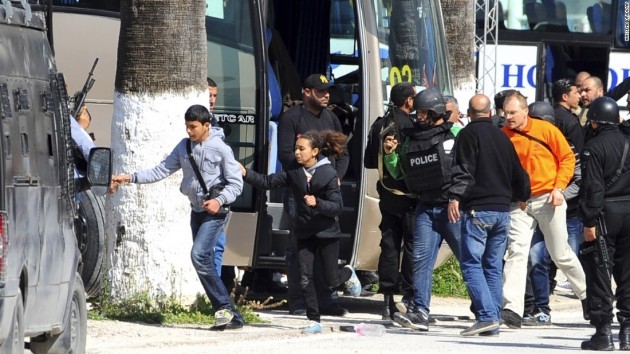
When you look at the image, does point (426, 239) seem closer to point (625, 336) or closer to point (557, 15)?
point (625, 336)

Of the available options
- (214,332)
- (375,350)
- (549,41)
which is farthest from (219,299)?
(549,41)

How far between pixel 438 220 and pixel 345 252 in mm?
1972

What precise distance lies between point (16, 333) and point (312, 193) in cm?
453

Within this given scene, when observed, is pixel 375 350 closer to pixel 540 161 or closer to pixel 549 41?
pixel 540 161

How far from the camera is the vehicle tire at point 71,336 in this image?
30.0 feet

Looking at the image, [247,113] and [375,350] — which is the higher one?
[247,113]

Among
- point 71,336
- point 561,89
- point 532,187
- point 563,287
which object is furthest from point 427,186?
point 563,287

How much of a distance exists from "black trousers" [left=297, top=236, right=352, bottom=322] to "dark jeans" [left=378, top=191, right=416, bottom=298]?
0.51 m

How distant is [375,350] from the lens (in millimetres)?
10969

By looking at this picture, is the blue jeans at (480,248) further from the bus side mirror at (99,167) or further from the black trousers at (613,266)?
the bus side mirror at (99,167)

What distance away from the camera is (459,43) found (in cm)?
1658

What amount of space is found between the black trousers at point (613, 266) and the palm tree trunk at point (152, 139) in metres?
3.15

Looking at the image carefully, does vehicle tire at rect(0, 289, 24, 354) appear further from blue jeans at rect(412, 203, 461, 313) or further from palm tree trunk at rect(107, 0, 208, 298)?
blue jeans at rect(412, 203, 461, 313)

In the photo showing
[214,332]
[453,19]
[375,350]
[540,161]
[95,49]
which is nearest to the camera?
[375,350]
